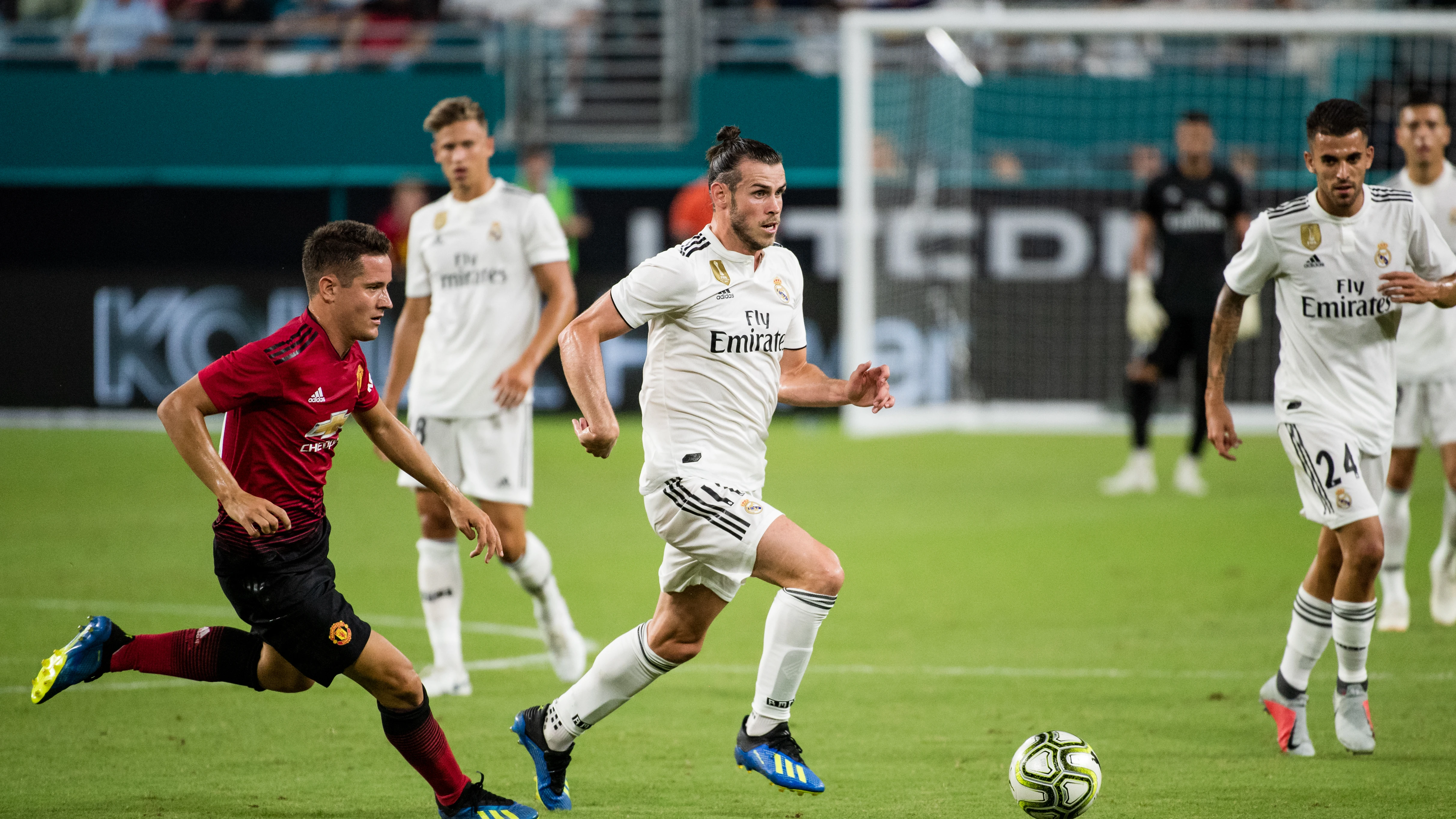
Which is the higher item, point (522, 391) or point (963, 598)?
point (522, 391)

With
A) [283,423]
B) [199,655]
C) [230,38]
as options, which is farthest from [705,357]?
[230,38]

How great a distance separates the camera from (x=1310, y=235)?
228 inches

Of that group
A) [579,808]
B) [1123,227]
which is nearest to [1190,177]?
[1123,227]

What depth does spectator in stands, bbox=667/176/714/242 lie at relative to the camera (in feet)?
53.4

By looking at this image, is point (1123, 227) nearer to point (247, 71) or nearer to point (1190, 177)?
point (1190, 177)

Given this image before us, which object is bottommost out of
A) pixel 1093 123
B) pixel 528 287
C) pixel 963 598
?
pixel 963 598

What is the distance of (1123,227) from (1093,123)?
3.85 feet

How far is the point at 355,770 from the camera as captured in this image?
5.61 m

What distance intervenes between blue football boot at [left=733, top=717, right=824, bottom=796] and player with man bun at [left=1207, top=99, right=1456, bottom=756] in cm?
200

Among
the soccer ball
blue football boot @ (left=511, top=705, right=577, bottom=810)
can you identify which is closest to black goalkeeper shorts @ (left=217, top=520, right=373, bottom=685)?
blue football boot @ (left=511, top=705, right=577, bottom=810)

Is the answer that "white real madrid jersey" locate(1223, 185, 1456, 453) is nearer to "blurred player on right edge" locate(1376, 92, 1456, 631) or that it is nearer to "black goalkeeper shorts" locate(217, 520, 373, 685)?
"blurred player on right edge" locate(1376, 92, 1456, 631)

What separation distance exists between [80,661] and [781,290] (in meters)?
2.54

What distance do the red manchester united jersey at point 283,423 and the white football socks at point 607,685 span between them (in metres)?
0.95

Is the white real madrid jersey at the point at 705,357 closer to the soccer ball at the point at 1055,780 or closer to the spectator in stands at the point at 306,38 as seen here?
the soccer ball at the point at 1055,780
